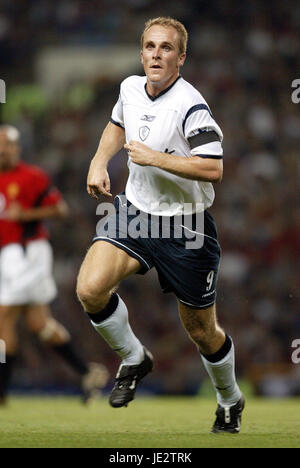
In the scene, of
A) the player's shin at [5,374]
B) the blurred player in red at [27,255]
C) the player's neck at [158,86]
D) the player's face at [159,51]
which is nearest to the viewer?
the player's face at [159,51]

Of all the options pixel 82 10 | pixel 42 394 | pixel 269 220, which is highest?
pixel 82 10

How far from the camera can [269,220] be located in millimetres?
12820

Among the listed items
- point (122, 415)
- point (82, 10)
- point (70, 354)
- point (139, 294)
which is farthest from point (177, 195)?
point (82, 10)

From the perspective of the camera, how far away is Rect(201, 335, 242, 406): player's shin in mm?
5961

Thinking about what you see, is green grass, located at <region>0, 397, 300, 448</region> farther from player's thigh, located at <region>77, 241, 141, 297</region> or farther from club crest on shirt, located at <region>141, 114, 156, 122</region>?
club crest on shirt, located at <region>141, 114, 156, 122</region>

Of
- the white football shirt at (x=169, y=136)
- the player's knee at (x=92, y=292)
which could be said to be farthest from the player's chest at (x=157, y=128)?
the player's knee at (x=92, y=292)

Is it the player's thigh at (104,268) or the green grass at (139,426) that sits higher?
the player's thigh at (104,268)

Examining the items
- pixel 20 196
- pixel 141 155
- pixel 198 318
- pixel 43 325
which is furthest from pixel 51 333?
pixel 141 155

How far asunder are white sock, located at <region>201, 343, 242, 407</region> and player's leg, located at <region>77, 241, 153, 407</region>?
0.39 meters

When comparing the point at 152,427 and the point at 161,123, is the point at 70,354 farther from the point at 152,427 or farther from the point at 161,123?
the point at 161,123

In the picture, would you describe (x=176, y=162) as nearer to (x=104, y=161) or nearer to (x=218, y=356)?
(x=104, y=161)

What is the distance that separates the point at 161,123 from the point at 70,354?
3957 mm

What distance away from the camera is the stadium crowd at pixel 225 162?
38.7 ft

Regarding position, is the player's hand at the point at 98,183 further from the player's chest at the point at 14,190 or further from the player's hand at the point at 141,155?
the player's chest at the point at 14,190
